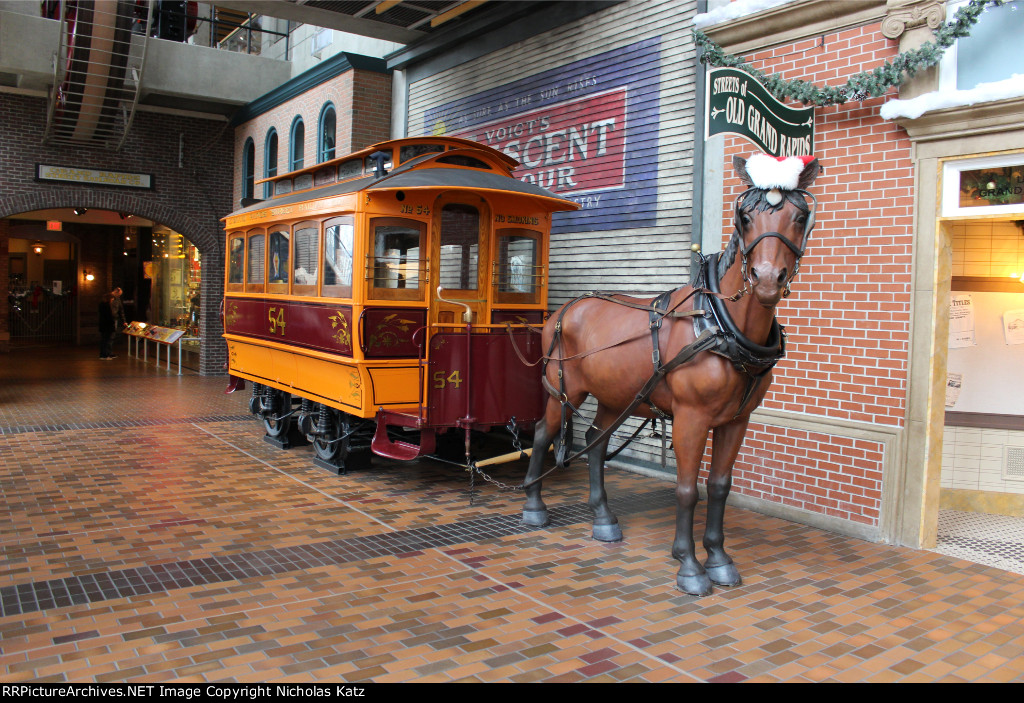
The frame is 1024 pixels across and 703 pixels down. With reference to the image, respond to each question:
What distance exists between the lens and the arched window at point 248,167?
53.9 feet

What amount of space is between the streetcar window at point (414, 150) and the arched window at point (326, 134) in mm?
6532

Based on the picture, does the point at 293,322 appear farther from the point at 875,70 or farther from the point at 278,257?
the point at 875,70

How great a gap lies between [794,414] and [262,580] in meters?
4.34

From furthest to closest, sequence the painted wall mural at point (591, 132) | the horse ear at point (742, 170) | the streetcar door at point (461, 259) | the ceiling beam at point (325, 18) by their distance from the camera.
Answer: the ceiling beam at point (325, 18) < the painted wall mural at point (591, 132) < the streetcar door at point (461, 259) < the horse ear at point (742, 170)

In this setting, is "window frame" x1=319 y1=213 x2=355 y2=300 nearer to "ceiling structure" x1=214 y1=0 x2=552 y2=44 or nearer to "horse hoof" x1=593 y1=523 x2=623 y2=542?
"horse hoof" x1=593 y1=523 x2=623 y2=542

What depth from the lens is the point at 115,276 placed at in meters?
26.1

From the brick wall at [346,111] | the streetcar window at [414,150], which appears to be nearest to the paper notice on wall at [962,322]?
the streetcar window at [414,150]

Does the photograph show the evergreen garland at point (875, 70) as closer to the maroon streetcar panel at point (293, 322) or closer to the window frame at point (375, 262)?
the window frame at point (375, 262)

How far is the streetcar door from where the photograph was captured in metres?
7.20

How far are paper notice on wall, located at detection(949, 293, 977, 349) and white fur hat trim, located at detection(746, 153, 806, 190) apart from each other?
11.5ft

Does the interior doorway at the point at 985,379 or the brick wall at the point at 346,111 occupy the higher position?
the brick wall at the point at 346,111

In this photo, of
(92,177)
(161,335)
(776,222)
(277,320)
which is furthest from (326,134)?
(776,222)
